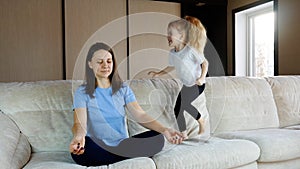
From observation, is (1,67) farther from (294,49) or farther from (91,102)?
(294,49)

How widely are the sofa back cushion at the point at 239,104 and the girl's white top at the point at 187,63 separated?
1.22ft

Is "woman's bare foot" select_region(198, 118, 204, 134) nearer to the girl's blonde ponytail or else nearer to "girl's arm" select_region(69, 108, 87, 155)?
the girl's blonde ponytail

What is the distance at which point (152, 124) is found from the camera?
1737 mm

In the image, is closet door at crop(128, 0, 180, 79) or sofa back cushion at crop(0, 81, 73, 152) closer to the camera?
sofa back cushion at crop(0, 81, 73, 152)

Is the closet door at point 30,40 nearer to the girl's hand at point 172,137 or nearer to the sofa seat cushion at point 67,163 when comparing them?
the sofa seat cushion at point 67,163

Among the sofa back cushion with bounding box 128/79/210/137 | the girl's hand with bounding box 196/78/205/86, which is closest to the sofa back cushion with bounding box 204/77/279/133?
the sofa back cushion with bounding box 128/79/210/137

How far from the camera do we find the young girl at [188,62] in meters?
1.98

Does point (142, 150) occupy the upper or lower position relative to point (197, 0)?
lower

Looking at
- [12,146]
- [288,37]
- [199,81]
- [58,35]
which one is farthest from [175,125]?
[58,35]

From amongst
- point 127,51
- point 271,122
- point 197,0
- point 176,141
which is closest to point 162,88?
point 176,141

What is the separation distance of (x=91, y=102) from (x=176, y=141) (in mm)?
515

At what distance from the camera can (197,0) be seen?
175 inches

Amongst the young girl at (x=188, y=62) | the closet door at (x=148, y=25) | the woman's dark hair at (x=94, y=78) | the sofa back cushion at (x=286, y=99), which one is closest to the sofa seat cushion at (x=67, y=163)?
the woman's dark hair at (x=94, y=78)

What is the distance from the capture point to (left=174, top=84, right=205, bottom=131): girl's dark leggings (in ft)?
7.06
